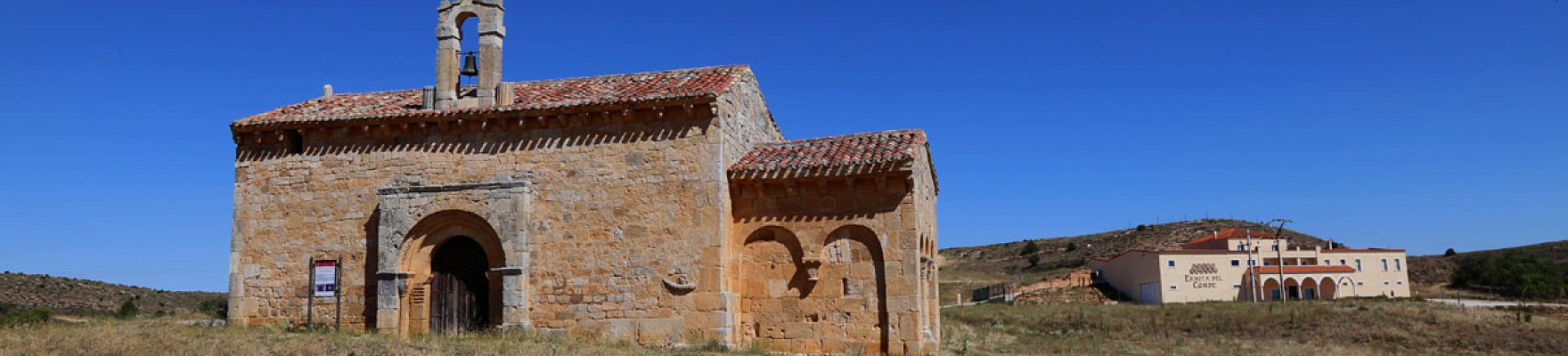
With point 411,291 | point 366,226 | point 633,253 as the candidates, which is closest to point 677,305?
point 633,253

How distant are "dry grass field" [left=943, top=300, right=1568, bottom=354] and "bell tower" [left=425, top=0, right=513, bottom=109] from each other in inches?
333

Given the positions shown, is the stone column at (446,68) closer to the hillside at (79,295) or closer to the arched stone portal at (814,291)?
the arched stone portal at (814,291)

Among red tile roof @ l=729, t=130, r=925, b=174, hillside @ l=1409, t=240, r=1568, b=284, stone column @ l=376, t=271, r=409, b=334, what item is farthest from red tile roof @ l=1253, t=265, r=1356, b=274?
stone column @ l=376, t=271, r=409, b=334

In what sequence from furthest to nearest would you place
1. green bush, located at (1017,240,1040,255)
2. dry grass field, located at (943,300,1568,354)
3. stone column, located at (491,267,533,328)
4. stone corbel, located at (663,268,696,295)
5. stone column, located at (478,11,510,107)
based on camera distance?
green bush, located at (1017,240,1040,255) < dry grass field, located at (943,300,1568,354) < stone column, located at (478,11,510,107) < stone column, located at (491,267,533,328) < stone corbel, located at (663,268,696,295)

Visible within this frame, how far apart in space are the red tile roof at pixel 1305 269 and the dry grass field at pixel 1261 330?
43.3 ft

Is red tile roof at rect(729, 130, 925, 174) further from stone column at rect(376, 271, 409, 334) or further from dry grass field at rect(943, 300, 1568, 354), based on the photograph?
stone column at rect(376, 271, 409, 334)

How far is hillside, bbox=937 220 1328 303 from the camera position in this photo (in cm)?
5681

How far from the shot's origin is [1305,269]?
1758 inches

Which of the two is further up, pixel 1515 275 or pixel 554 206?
Answer: pixel 554 206

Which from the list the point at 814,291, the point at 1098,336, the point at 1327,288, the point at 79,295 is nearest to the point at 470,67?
the point at 814,291

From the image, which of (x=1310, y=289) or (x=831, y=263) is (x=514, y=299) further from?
(x=1310, y=289)

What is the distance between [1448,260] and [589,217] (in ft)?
197

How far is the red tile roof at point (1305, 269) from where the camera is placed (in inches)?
1741

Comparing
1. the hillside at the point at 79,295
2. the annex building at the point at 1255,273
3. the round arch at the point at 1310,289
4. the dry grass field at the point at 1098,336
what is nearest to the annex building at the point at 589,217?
the dry grass field at the point at 1098,336
